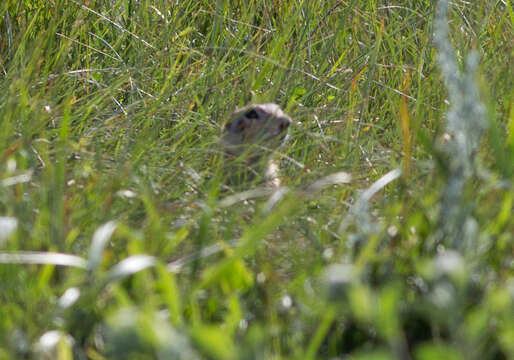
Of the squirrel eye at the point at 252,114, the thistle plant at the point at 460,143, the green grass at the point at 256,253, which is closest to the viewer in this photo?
the green grass at the point at 256,253

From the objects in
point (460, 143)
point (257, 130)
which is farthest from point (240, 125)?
point (460, 143)

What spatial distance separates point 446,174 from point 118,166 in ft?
3.73

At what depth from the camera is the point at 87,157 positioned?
8.53ft

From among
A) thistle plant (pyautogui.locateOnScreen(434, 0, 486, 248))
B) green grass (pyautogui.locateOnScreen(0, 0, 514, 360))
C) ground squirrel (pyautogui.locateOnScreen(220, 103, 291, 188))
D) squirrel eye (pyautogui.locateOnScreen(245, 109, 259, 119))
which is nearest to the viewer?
green grass (pyautogui.locateOnScreen(0, 0, 514, 360))

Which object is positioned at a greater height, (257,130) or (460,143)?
(460,143)

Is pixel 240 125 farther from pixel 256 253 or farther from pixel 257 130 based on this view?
pixel 256 253

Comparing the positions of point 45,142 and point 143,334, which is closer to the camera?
point 143,334

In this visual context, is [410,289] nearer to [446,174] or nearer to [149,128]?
[446,174]

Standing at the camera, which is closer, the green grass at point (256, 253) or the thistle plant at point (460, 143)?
the green grass at point (256, 253)

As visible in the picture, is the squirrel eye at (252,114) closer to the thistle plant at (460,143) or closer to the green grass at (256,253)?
the green grass at (256,253)

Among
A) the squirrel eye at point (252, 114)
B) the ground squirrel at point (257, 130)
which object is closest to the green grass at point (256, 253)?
the ground squirrel at point (257, 130)

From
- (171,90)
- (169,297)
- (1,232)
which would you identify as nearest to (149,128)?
(171,90)

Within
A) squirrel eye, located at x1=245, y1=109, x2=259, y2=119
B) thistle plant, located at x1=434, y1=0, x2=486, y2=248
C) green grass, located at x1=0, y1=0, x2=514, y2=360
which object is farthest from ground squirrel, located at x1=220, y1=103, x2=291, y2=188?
thistle plant, located at x1=434, y1=0, x2=486, y2=248

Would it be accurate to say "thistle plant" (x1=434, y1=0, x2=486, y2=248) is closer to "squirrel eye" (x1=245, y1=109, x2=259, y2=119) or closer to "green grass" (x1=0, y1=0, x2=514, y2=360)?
"green grass" (x1=0, y1=0, x2=514, y2=360)
